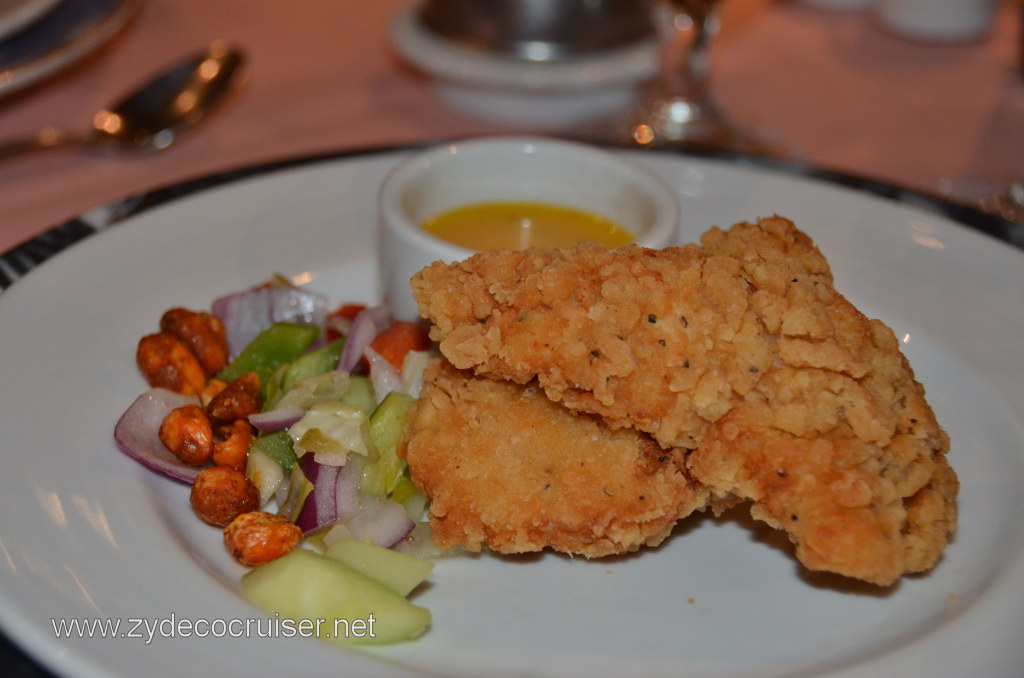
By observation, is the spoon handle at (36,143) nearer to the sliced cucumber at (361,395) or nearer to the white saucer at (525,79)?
the white saucer at (525,79)

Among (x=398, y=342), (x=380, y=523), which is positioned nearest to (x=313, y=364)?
(x=398, y=342)

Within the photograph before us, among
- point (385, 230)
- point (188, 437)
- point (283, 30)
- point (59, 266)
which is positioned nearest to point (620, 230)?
point (385, 230)

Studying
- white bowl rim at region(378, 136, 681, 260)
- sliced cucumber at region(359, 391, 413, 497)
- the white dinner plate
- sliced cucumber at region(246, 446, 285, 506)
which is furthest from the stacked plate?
sliced cucumber at region(359, 391, 413, 497)

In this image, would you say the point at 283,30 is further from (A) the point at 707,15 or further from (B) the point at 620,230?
(B) the point at 620,230

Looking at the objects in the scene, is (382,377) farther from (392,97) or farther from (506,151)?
(392,97)

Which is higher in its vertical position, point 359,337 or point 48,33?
point 48,33

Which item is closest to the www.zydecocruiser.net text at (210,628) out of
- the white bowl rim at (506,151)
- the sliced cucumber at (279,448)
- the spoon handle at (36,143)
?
the sliced cucumber at (279,448)

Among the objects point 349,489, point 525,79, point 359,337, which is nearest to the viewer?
point 349,489
